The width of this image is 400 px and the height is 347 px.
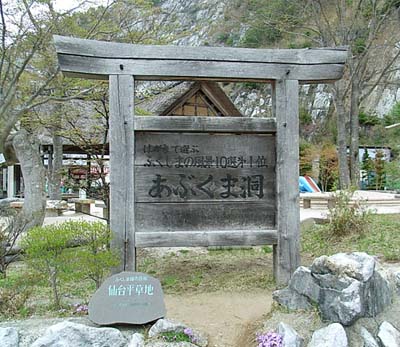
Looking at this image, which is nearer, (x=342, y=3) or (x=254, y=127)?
(x=254, y=127)

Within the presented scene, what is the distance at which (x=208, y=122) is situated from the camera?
414 cm

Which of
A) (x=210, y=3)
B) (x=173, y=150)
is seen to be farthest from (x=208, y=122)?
(x=210, y=3)

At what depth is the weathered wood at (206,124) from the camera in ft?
13.3

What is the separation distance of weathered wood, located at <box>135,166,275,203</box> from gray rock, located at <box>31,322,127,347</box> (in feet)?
5.27

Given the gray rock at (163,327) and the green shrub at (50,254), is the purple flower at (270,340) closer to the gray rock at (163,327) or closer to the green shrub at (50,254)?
the gray rock at (163,327)

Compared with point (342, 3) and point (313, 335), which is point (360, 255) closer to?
point (313, 335)

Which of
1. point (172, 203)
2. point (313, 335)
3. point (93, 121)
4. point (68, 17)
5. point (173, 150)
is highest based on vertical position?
point (68, 17)

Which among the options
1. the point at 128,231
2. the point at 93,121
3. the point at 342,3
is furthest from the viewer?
the point at 342,3

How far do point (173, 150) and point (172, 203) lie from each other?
513mm

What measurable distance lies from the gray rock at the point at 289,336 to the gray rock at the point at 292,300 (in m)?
0.27

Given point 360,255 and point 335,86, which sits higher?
point 335,86

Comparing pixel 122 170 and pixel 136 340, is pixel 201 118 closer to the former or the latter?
pixel 122 170

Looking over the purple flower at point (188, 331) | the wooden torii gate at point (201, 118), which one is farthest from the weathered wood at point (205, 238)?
the purple flower at point (188, 331)

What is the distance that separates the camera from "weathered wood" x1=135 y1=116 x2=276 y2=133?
405cm
